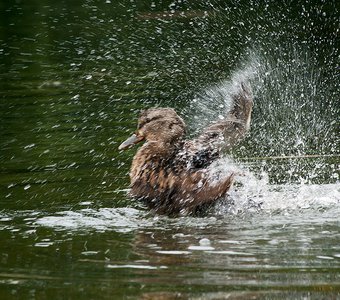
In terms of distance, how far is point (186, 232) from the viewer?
20.8 ft

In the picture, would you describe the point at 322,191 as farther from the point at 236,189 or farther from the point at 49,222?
the point at 49,222

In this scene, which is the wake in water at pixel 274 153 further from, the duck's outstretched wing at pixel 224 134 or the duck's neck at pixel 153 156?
the duck's neck at pixel 153 156

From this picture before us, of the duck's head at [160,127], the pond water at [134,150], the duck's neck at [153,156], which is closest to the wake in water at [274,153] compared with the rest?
the pond water at [134,150]

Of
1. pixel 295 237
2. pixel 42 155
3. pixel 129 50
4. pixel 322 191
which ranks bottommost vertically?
pixel 129 50

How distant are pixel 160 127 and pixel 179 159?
346 mm

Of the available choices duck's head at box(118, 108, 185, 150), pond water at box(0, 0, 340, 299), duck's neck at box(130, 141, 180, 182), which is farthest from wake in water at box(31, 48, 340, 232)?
duck's head at box(118, 108, 185, 150)

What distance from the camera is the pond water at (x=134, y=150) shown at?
17.1ft

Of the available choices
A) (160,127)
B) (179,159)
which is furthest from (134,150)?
(179,159)

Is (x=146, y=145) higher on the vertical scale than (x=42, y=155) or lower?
higher

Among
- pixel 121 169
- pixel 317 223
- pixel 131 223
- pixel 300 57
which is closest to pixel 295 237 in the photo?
pixel 317 223

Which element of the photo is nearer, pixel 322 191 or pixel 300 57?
pixel 322 191

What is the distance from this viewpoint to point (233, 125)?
726 cm

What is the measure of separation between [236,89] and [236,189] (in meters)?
0.74

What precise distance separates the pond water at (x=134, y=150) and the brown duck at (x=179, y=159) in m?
0.12
